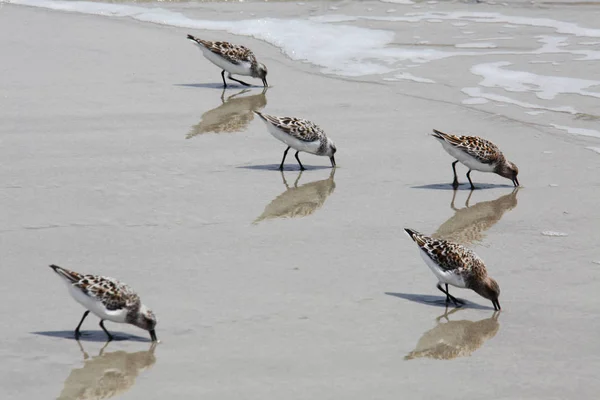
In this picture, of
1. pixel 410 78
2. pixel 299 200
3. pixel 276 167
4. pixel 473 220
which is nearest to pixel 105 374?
pixel 299 200

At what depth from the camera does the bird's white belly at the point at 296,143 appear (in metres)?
12.0

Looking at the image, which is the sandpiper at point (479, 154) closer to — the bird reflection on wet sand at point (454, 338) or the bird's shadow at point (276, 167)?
the bird's shadow at point (276, 167)

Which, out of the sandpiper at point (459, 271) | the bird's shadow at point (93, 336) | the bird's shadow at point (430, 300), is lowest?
the bird's shadow at point (430, 300)

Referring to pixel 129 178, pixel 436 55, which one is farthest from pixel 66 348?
pixel 436 55

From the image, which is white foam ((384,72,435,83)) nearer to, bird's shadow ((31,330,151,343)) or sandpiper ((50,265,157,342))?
bird's shadow ((31,330,151,343))

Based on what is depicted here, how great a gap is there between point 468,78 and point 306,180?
572cm

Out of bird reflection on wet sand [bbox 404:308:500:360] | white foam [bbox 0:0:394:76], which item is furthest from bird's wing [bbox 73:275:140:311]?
white foam [bbox 0:0:394:76]

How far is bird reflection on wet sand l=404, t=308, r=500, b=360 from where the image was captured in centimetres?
721

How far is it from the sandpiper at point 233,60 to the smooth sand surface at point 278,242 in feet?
1.17

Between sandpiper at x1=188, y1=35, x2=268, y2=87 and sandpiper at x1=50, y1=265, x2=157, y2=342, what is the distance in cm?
917

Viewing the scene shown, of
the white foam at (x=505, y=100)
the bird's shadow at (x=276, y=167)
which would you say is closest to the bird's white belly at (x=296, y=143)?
the bird's shadow at (x=276, y=167)

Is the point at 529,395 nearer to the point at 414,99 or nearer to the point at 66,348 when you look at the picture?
the point at 66,348

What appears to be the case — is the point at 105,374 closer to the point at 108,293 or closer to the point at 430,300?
the point at 108,293

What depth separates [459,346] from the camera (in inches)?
291
